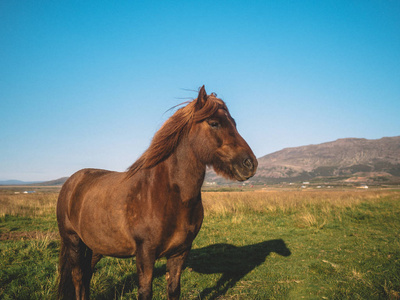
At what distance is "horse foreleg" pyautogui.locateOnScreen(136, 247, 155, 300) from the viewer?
241 centimetres

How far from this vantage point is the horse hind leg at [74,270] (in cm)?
353

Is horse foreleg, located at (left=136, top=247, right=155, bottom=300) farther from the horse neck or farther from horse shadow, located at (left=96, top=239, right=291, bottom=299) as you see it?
horse shadow, located at (left=96, top=239, right=291, bottom=299)

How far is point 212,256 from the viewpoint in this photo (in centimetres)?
657

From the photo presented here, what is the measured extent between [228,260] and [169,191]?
179 inches

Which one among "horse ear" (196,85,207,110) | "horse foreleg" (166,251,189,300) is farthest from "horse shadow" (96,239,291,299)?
"horse ear" (196,85,207,110)

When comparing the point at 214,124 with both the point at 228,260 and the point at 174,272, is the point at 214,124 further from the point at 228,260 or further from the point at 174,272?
the point at 228,260

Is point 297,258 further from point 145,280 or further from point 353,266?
point 145,280

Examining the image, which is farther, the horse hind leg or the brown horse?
the horse hind leg

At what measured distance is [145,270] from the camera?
241cm

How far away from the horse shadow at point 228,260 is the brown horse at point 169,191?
223 centimetres

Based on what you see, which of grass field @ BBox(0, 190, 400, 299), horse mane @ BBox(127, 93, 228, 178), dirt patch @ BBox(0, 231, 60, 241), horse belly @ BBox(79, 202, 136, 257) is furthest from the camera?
dirt patch @ BBox(0, 231, 60, 241)

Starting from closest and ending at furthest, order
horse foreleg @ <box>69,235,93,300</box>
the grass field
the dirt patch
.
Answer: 1. horse foreleg @ <box>69,235,93,300</box>
2. the grass field
3. the dirt patch

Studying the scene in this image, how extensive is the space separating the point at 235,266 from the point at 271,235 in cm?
379

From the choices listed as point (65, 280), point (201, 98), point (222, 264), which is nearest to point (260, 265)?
point (222, 264)
